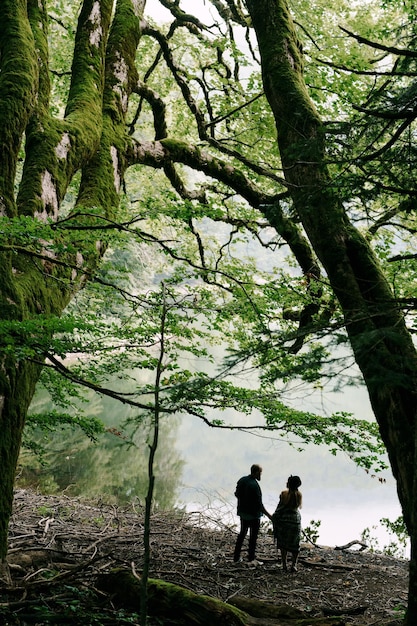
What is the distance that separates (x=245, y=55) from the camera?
9.23m

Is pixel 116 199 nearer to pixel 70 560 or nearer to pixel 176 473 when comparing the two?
pixel 70 560

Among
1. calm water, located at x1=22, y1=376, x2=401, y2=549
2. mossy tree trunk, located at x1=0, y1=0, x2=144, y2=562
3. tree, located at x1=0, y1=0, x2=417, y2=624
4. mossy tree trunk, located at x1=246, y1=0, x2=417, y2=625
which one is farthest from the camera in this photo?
calm water, located at x1=22, y1=376, x2=401, y2=549

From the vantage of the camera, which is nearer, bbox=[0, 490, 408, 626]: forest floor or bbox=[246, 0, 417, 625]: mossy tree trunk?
bbox=[246, 0, 417, 625]: mossy tree trunk

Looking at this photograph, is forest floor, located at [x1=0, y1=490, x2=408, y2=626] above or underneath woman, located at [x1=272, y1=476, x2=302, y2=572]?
underneath

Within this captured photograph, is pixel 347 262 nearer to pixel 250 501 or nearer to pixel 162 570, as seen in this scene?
pixel 162 570

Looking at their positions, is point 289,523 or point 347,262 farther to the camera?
point 289,523

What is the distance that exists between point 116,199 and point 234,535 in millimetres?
5183

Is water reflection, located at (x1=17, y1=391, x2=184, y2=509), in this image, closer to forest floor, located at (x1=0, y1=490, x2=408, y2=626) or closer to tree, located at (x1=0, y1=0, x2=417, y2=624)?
forest floor, located at (x1=0, y1=490, x2=408, y2=626)

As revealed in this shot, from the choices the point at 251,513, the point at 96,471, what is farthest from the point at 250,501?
the point at 96,471

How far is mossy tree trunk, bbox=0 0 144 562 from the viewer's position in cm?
366

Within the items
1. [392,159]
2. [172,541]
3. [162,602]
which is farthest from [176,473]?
[392,159]

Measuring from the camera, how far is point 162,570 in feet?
14.3

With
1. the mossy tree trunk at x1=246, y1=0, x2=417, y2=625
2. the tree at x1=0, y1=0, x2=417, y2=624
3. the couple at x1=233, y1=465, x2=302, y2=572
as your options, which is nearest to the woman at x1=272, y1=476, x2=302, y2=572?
the couple at x1=233, y1=465, x2=302, y2=572

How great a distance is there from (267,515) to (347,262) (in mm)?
3383
